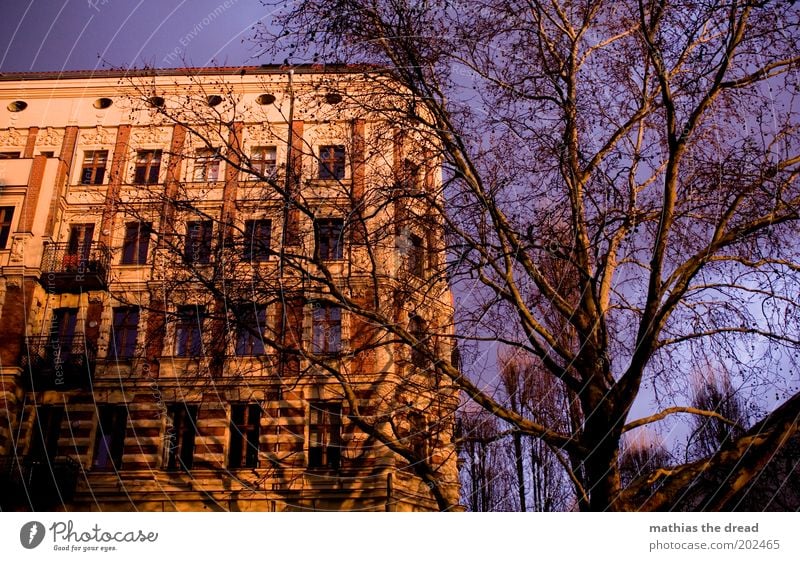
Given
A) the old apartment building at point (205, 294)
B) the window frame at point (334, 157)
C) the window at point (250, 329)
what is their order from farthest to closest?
the window frame at point (334, 157) → the old apartment building at point (205, 294) → the window at point (250, 329)

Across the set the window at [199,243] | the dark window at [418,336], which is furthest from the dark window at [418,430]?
the window at [199,243]

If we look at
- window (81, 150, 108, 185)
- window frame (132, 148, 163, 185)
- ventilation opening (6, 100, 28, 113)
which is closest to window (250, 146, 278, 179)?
window frame (132, 148, 163, 185)

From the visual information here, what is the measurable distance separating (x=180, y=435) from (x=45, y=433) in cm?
157

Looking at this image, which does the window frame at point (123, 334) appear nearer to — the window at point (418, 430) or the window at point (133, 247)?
the window at point (133, 247)

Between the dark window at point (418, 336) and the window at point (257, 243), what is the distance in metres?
1.35

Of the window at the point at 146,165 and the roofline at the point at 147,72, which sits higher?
the roofline at the point at 147,72

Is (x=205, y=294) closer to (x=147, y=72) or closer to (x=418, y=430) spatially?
(x=418, y=430)

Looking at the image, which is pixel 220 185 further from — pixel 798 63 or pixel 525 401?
pixel 798 63

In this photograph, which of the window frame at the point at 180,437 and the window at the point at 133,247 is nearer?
the window at the point at 133,247

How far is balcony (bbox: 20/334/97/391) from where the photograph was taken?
7969mm

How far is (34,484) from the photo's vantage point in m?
8.48

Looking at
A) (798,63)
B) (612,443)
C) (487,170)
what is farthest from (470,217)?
(798,63)

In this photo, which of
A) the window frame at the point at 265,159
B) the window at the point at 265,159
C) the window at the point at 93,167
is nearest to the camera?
the window at the point at 265,159

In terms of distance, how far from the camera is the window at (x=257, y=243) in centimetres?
606
